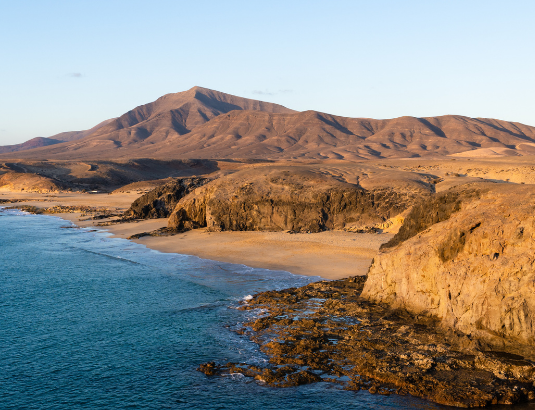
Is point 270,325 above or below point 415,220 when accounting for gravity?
below

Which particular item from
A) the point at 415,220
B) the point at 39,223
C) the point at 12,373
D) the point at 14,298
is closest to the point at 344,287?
the point at 415,220

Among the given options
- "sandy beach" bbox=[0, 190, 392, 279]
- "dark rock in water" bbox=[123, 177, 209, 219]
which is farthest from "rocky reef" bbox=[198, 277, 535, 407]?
"dark rock in water" bbox=[123, 177, 209, 219]

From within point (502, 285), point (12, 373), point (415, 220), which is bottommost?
point (12, 373)

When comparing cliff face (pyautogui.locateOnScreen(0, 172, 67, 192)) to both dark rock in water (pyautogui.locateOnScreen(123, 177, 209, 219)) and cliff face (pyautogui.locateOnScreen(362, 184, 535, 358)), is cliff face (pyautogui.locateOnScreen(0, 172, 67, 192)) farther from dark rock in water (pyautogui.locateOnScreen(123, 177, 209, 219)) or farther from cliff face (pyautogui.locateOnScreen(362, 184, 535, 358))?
cliff face (pyautogui.locateOnScreen(362, 184, 535, 358))

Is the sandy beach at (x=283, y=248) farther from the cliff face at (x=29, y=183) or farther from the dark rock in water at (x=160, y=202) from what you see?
Result: the cliff face at (x=29, y=183)

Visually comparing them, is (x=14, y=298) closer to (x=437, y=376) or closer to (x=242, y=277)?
(x=242, y=277)
